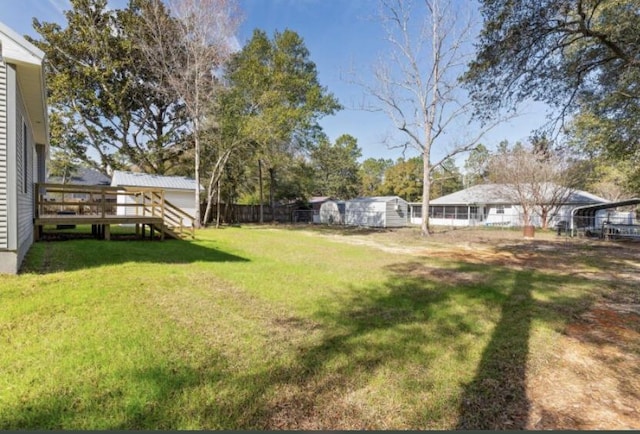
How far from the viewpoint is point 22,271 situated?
5699 millimetres

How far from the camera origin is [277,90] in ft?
59.5

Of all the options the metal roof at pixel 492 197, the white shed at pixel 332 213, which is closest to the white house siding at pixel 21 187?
the white shed at pixel 332 213

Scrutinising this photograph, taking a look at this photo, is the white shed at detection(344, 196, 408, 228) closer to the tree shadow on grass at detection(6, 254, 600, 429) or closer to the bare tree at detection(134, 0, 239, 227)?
the bare tree at detection(134, 0, 239, 227)

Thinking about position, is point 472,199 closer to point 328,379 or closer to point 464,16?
point 464,16

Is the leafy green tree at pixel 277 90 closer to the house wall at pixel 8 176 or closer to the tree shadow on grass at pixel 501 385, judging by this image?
the house wall at pixel 8 176

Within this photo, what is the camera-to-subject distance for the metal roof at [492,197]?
25.7m

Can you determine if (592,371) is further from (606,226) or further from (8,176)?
(606,226)

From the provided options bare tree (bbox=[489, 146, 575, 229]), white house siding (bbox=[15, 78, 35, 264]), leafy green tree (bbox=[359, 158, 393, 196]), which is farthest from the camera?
leafy green tree (bbox=[359, 158, 393, 196])

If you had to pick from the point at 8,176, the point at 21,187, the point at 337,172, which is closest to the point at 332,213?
the point at 337,172

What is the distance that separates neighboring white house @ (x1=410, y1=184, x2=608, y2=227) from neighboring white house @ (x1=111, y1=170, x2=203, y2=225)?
2311 centimetres

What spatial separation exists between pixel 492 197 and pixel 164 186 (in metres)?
25.9

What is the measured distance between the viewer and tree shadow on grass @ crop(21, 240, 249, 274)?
637cm

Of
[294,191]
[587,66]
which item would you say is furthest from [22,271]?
[294,191]

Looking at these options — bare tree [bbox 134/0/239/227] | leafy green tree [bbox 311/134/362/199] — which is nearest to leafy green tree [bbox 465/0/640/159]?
bare tree [bbox 134/0/239/227]
